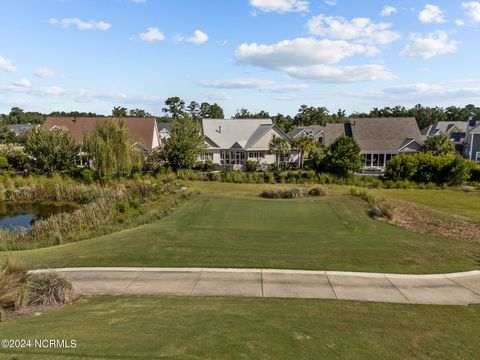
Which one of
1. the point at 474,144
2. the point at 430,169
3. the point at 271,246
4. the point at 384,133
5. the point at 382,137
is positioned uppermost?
the point at 384,133

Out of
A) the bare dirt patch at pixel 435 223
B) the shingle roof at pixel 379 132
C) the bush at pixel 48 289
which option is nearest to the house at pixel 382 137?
the shingle roof at pixel 379 132

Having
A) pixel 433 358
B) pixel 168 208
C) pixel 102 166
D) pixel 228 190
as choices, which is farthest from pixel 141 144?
pixel 433 358

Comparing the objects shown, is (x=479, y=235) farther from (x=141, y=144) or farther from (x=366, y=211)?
(x=141, y=144)

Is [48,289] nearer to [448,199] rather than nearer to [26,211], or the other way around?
[26,211]

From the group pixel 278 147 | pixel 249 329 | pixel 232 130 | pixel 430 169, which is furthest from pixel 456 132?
pixel 249 329

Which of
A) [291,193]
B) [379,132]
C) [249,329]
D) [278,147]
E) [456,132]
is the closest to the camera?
[249,329]

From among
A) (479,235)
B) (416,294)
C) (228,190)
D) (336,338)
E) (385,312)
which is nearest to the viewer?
(336,338)
